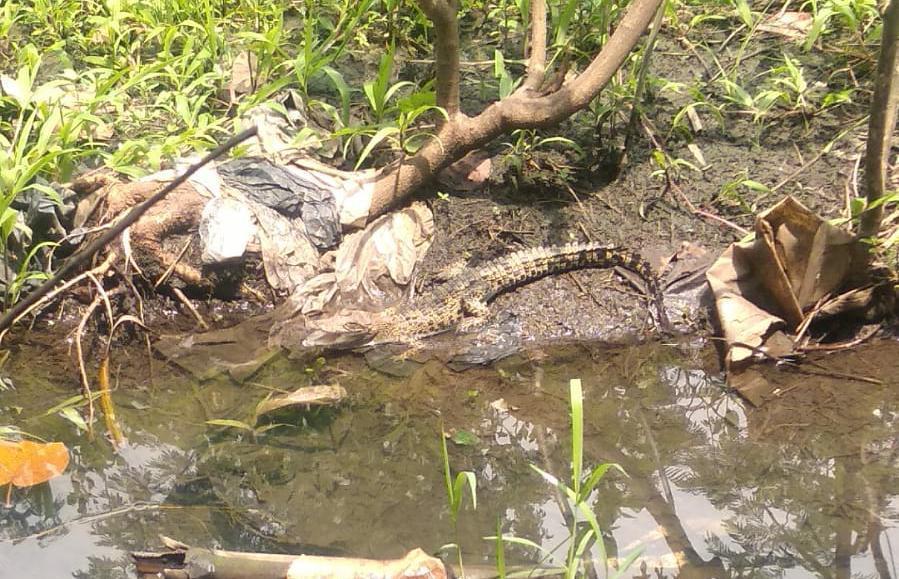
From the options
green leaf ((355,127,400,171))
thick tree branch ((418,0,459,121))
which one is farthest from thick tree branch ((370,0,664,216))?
green leaf ((355,127,400,171))

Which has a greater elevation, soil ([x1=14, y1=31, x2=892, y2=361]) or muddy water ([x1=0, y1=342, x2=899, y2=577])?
soil ([x1=14, y1=31, x2=892, y2=361])

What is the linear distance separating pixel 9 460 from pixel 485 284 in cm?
251

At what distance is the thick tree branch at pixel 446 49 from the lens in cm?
453

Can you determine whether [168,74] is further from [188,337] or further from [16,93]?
[188,337]

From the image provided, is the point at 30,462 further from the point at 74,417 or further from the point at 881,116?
the point at 881,116

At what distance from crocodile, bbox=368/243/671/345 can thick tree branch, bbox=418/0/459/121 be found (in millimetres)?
887

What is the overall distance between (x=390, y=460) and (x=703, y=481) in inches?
50.9

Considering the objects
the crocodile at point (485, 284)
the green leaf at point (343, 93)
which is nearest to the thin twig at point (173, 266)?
the crocodile at point (485, 284)

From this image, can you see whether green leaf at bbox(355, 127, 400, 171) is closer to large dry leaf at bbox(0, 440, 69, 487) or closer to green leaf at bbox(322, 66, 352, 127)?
green leaf at bbox(322, 66, 352, 127)

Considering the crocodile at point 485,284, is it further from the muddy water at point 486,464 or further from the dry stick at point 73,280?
the dry stick at point 73,280

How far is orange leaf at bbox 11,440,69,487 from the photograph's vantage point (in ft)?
11.8

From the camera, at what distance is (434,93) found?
5211 millimetres

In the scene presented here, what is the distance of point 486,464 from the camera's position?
154 inches

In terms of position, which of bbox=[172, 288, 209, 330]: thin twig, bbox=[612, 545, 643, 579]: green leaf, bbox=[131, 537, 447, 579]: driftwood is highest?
bbox=[172, 288, 209, 330]: thin twig
